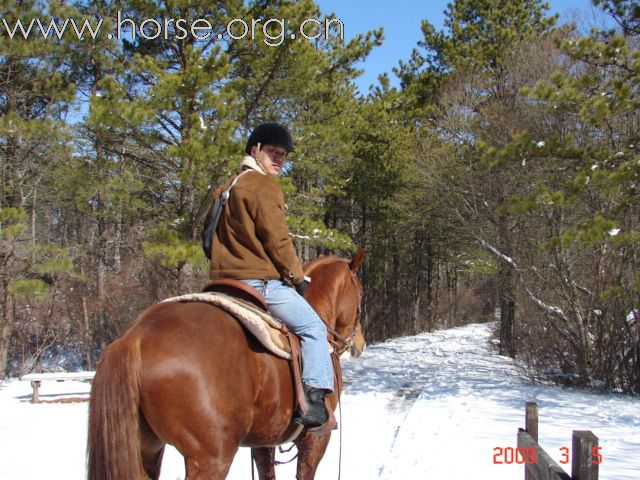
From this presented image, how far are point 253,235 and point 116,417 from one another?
129cm

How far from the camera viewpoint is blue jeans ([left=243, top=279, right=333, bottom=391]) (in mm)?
3494

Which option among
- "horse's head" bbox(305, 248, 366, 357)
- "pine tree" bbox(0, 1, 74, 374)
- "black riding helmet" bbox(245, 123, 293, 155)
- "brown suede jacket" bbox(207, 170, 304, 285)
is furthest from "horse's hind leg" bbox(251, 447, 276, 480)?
"pine tree" bbox(0, 1, 74, 374)

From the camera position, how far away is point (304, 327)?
3559 millimetres

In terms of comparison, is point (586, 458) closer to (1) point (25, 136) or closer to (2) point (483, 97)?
(1) point (25, 136)

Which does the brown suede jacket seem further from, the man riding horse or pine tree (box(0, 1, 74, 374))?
pine tree (box(0, 1, 74, 374))

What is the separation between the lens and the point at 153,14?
1138 cm

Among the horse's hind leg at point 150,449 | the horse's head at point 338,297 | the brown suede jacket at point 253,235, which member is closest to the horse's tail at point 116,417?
the horse's hind leg at point 150,449

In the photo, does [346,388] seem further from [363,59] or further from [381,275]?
[381,275]

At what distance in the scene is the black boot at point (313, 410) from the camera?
347 cm

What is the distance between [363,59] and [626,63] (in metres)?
11.7

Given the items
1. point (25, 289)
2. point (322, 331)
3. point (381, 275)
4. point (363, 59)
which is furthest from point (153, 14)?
point (381, 275)

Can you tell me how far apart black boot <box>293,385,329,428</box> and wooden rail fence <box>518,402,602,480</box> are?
1.36m

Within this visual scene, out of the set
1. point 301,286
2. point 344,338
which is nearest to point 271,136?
point 301,286

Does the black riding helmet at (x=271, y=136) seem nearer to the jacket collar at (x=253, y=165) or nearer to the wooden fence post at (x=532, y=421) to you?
the jacket collar at (x=253, y=165)
